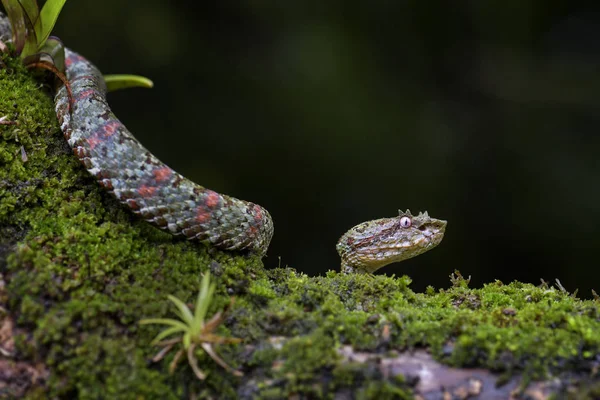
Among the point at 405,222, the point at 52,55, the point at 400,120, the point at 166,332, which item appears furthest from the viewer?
the point at 400,120

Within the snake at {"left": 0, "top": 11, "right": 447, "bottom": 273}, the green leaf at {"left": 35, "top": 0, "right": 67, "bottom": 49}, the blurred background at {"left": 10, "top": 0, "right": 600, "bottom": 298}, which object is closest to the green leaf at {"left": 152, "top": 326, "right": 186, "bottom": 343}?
the snake at {"left": 0, "top": 11, "right": 447, "bottom": 273}

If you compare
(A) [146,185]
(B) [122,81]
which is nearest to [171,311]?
(A) [146,185]

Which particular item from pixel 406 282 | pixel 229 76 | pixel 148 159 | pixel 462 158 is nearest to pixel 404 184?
pixel 462 158

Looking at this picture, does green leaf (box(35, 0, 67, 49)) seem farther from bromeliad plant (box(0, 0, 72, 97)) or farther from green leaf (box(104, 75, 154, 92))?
green leaf (box(104, 75, 154, 92))

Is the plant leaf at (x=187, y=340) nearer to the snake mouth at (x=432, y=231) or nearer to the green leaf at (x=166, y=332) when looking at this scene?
the green leaf at (x=166, y=332)

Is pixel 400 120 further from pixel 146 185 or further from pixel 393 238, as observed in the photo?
pixel 146 185

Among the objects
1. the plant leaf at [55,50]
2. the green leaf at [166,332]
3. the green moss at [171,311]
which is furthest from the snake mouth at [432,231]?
the plant leaf at [55,50]
